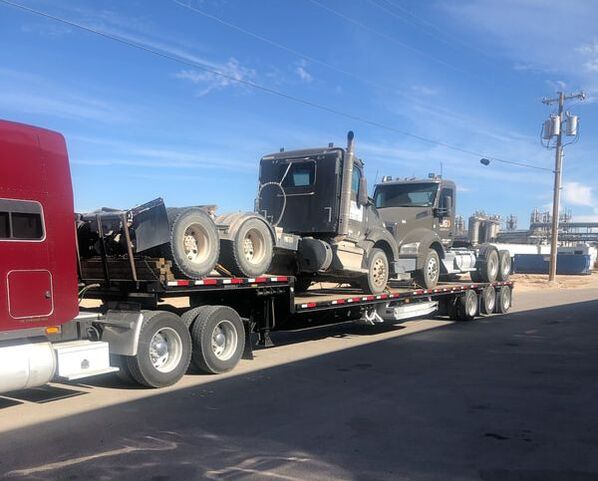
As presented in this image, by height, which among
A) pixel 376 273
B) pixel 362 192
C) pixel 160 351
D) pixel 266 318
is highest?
pixel 362 192

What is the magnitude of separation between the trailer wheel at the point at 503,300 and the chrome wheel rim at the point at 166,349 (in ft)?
44.2

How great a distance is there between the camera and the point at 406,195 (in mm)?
15977

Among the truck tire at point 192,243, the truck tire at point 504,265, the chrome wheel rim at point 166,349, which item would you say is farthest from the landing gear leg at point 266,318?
the truck tire at point 504,265

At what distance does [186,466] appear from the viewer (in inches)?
195

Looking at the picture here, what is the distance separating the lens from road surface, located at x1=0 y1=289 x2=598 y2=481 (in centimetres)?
489

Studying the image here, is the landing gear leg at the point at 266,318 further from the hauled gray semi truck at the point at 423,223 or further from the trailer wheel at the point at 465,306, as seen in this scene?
the trailer wheel at the point at 465,306

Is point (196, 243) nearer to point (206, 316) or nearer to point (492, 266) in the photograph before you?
point (206, 316)

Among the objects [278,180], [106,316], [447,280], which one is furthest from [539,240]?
[106,316]

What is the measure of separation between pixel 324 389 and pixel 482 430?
7.75ft

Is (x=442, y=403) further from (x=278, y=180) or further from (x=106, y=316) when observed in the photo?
(x=278, y=180)

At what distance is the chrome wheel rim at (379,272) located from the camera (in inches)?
503

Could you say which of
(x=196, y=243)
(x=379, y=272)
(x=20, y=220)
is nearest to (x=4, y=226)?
(x=20, y=220)

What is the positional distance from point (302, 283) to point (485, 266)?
299 inches

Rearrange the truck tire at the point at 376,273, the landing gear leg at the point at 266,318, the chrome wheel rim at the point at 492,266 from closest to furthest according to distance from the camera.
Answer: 1. the landing gear leg at the point at 266,318
2. the truck tire at the point at 376,273
3. the chrome wheel rim at the point at 492,266
